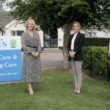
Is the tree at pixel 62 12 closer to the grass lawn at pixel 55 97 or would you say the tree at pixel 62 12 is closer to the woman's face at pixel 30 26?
the grass lawn at pixel 55 97

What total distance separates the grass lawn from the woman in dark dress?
0.50m

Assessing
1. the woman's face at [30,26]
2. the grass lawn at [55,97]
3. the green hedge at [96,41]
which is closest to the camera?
the grass lawn at [55,97]

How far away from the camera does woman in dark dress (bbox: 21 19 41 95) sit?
10.2 metres

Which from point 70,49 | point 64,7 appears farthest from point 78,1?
point 70,49

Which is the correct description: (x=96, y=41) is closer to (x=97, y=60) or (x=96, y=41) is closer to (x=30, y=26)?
(x=97, y=60)

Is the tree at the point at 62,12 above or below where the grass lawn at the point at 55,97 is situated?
above

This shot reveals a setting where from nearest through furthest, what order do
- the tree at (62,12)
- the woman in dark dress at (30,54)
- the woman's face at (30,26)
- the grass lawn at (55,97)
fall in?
the grass lawn at (55,97) → the woman's face at (30,26) → the woman in dark dress at (30,54) → the tree at (62,12)

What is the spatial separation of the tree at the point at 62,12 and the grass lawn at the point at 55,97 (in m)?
4.47

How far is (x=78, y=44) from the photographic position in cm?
1057

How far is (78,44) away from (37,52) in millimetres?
1156

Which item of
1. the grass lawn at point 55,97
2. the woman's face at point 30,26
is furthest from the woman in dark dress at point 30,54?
the grass lawn at point 55,97

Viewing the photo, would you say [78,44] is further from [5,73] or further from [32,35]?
[5,73]

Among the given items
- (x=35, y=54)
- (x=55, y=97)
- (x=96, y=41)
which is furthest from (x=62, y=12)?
(x=96, y=41)

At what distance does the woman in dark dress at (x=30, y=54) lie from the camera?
33.6 feet
